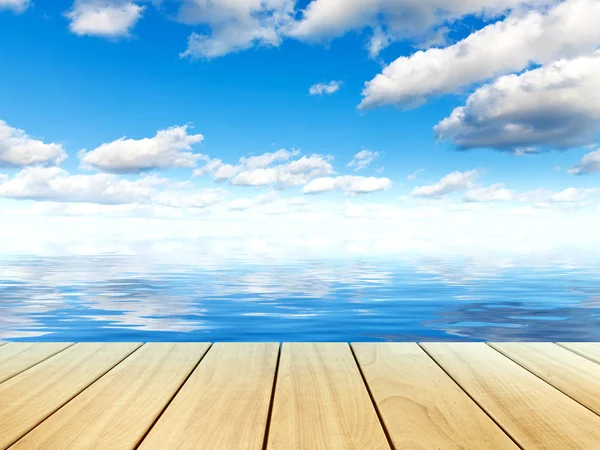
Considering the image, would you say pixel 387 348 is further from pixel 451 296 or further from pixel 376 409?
pixel 451 296

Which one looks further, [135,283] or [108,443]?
[135,283]

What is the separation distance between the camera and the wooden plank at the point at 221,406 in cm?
175

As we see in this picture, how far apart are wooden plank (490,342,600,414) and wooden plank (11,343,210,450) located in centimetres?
163

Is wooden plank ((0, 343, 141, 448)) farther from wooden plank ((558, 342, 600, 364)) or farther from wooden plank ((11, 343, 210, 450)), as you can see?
wooden plank ((558, 342, 600, 364))

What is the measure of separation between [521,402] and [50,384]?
194 cm

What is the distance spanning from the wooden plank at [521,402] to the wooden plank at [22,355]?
2.01 meters

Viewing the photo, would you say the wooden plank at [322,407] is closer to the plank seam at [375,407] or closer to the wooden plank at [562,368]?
the plank seam at [375,407]

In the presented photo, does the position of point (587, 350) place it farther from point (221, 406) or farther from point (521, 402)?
point (221, 406)

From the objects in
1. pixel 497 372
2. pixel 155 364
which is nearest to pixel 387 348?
pixel 497 372

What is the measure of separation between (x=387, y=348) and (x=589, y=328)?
6869mm

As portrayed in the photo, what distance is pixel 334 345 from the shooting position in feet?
10.0

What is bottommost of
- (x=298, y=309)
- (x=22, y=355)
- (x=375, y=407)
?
(x=375, y=407)

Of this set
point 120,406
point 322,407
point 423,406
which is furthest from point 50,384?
point 423,406

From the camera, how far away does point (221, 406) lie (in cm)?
207
